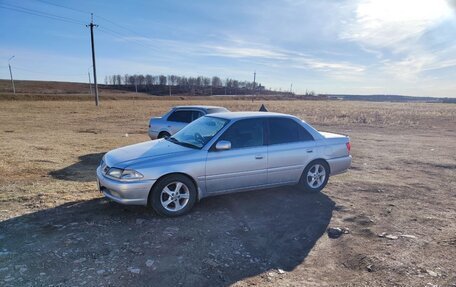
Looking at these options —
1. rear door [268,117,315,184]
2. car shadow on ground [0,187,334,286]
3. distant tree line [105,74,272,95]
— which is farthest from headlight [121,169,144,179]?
distant tree line [105,74,272,95]

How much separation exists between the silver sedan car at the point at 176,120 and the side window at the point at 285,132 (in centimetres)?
459

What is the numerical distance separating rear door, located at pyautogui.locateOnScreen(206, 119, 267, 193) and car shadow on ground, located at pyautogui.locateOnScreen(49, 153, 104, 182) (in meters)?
3.30

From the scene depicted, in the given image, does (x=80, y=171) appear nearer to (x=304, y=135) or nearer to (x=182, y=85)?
(x=304, y=135)

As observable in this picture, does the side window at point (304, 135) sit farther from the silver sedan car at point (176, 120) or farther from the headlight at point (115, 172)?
the silver sedan car at point (176, 120)

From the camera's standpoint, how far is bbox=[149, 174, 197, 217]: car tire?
4914 mm

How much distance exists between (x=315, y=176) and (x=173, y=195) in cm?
285

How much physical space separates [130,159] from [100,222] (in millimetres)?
984

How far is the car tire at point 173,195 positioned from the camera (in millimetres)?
4914

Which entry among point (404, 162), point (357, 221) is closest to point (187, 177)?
point (357, 221)

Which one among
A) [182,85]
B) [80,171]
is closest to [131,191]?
[80,171]

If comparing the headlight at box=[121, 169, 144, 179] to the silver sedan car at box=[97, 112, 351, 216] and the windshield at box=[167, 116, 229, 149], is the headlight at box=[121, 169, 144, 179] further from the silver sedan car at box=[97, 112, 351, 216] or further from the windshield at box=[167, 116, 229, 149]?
the windshield at box=[167, 116, 229, 149]

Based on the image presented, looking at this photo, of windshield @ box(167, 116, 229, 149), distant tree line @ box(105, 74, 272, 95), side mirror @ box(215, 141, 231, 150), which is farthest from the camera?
distant tree line @ box(105, 74, 272, 95)

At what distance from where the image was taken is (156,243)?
4230 mm

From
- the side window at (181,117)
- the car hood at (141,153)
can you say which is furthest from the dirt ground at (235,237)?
the side window at (181,117)
